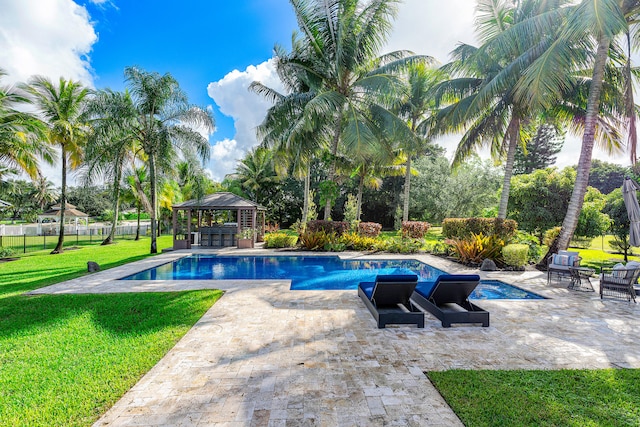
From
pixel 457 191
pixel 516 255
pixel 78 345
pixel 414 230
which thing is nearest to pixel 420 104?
pixel 414 230

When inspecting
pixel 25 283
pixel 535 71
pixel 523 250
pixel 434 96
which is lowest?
pixel 25 283

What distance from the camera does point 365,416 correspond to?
→ 9.34 feet

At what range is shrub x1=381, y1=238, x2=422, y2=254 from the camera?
1545 centimetres

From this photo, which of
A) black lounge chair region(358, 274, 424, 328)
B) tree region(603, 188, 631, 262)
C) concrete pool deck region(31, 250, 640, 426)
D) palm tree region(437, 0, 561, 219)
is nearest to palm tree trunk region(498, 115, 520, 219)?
palm tree region(437, 0, 561, 219)

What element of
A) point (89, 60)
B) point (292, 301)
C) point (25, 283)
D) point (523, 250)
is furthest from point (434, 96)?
point (25, 283)

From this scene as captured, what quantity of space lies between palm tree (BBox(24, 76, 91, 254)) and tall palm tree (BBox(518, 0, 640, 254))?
63.5 ft

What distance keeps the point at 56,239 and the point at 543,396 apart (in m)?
29.5

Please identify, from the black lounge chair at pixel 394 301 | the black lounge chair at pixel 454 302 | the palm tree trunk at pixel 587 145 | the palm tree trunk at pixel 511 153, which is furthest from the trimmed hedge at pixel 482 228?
the black lounge chair at pixel 394 301

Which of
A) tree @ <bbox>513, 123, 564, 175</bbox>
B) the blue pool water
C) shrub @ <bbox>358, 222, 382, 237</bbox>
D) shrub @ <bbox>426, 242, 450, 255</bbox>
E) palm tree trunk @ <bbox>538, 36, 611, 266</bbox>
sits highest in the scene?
tree @ <bbox>513, 123, 564, 175</bbox>

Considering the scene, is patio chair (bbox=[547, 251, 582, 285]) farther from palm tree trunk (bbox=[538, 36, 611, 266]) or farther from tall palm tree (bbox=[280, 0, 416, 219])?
tall palm tree (bbox=[280, 0, 416, 219])

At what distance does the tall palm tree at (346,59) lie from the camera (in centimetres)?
1275

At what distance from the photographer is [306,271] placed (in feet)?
37.6

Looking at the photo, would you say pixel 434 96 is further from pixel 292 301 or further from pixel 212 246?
pixel 212 246

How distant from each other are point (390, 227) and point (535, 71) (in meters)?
27.2
